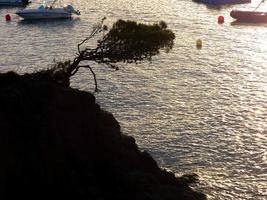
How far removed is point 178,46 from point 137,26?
34.4 meters

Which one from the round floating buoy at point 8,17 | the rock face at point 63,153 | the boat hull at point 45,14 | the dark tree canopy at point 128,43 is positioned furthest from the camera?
the round floating buoy at point 8,17

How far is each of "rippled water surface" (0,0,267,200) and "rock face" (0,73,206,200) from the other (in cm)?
559

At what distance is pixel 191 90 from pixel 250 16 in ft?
117

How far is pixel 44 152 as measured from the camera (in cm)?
Result: 2230

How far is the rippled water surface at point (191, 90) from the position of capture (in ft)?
107

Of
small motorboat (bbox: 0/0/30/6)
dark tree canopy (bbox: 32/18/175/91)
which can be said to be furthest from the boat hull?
dark tree canopy (bbox: 32/18/175/91)

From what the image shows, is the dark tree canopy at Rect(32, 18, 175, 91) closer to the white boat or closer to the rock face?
the rock face

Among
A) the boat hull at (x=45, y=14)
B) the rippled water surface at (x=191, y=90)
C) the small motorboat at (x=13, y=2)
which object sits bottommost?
the rippled water surface at (x=191, y=90)

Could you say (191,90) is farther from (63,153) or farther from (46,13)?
(46,13)

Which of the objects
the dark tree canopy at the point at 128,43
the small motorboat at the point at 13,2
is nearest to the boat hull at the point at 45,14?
the small motorboat at the point at 13,2

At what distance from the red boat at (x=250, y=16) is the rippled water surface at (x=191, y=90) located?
4.88ft

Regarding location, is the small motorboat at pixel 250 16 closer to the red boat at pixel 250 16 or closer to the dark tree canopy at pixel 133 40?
the red boat at pixel 250 16

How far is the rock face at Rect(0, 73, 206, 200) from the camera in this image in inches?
854

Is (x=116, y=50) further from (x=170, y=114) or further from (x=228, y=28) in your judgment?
(x=228, y=28)
